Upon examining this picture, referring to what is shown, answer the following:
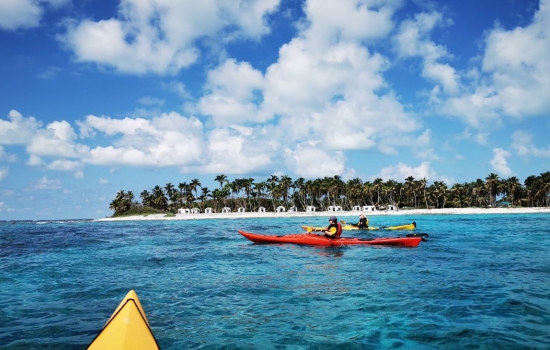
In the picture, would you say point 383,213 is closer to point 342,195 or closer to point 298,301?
point 342,195

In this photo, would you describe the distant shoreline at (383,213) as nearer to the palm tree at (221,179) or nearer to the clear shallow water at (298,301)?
the palm tree at (221,179)

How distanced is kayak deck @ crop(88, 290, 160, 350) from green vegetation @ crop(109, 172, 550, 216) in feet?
351

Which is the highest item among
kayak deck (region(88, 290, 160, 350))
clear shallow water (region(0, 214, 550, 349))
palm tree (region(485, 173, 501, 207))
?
palm tree (region(485, 173, 501, 207))

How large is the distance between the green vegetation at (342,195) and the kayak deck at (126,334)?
4216 inches

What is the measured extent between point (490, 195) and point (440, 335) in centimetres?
10997

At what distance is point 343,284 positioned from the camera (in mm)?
11812

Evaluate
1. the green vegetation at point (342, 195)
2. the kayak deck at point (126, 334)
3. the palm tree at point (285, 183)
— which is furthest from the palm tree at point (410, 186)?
the kayak deck at point (126, 334)

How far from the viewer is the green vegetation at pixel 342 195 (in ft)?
328

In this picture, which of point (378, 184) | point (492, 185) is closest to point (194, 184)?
point (378, 184)

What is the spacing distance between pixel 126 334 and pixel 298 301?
5.89m

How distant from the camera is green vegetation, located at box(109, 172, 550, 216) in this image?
99938 mm

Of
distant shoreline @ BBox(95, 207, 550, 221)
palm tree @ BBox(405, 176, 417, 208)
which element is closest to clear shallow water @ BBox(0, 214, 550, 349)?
distant shoreline @ BBox(95, 207, 550, 221)

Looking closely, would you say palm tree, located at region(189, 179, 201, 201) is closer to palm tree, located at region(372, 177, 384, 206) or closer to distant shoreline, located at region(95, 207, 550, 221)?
distant shoreline, located at region(95, 207, 550, 221)

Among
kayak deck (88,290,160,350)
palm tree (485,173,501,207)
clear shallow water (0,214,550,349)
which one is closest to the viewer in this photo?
kayak deck (88,290,160,350)
